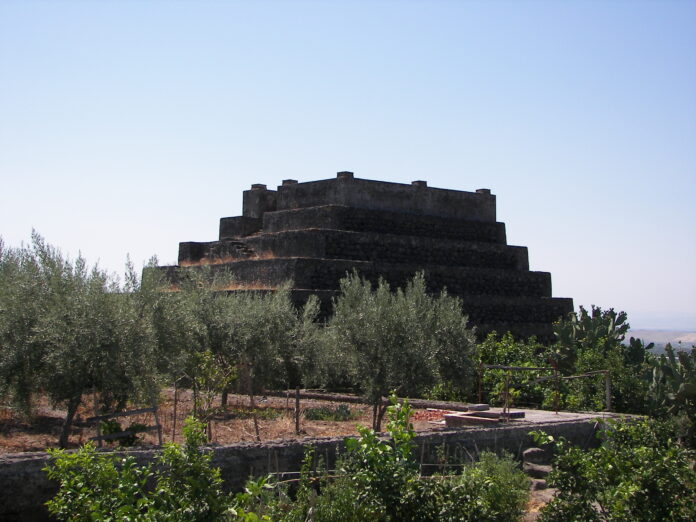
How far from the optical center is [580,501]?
735 cm

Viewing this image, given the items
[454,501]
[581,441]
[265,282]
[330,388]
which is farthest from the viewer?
[265,282]

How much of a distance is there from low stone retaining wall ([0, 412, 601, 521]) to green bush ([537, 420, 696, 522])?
2.68m

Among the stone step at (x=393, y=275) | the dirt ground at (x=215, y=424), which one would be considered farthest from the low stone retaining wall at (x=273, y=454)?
the stone step at (x=393, y=275)

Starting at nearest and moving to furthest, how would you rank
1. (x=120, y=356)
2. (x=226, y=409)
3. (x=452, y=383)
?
(x=120, y=356) < (x=452, y=383) < (x=226, y=409)

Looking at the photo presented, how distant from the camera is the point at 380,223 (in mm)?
26703

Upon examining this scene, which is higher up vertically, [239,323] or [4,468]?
[239,323]

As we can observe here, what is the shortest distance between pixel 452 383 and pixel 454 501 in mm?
8500

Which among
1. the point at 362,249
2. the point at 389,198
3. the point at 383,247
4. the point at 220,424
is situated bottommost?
the point at 220,424

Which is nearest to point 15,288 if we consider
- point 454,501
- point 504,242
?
point 454,501

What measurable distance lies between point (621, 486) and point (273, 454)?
4.08m

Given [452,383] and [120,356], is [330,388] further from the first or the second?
[120,356]

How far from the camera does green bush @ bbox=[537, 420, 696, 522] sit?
727 cm

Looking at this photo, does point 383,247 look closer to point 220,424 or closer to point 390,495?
point 220,424

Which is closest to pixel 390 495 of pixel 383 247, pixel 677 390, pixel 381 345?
pixel 381 345
